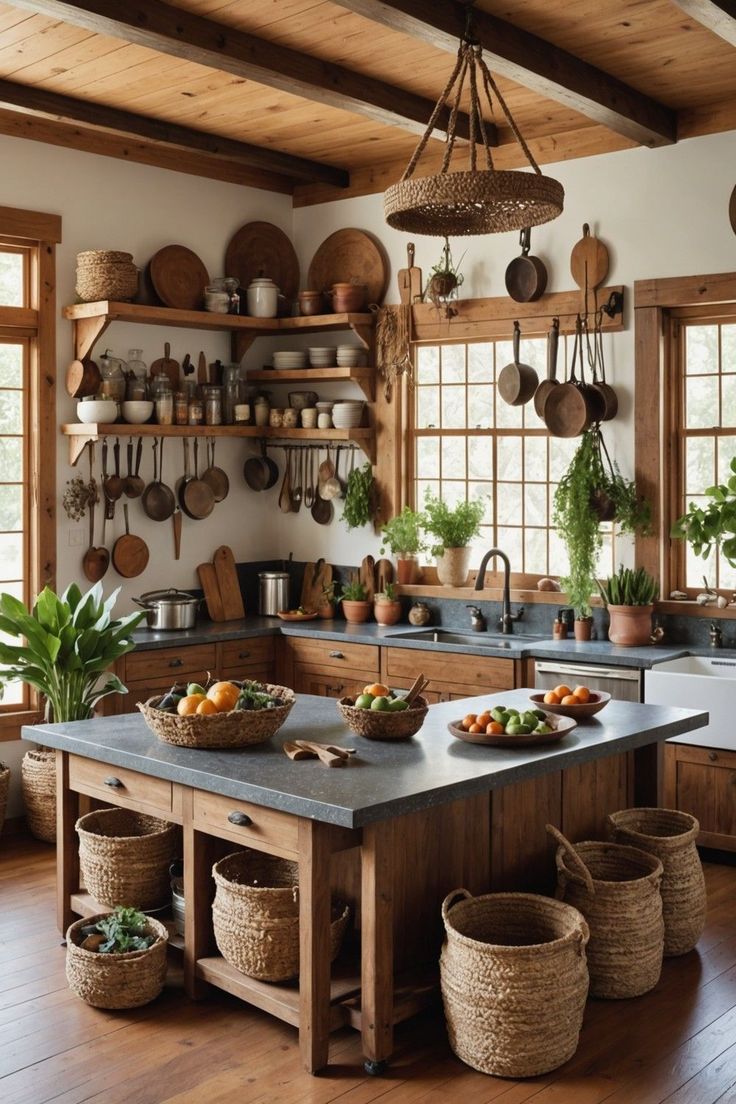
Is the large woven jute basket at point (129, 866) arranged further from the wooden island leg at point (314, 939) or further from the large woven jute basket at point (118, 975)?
the wooden island leg at point (314, 939)

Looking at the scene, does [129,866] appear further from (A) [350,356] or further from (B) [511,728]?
(A) [350,356]

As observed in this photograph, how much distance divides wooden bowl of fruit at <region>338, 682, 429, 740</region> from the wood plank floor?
87 cm

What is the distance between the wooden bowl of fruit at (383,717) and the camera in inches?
153

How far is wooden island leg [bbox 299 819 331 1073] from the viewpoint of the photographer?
132 inches

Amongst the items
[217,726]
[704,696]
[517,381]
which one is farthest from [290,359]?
[217,726]

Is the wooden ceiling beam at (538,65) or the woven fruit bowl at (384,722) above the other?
the wooden ceiling beam at (538,65)

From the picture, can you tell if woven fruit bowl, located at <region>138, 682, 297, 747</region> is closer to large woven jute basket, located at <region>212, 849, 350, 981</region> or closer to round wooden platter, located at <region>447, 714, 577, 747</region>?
large woven jute basket, located at <region>212, 849, 350, 981</region>

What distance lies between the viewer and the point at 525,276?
6191 mm

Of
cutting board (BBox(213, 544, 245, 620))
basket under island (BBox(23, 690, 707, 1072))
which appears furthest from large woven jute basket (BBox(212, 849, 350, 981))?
cutting board (BBox(213, 544, 245, 620))

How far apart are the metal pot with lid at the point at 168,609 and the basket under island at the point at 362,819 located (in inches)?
74.2

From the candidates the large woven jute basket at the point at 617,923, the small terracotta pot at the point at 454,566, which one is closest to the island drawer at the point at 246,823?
the large woven jute basket at the point at 617,923

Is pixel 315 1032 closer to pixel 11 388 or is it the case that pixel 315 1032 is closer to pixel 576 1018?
pixel 576 1018

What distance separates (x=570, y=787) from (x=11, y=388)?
343 cm

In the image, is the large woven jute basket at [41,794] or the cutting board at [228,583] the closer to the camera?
the large woven jute basket at [41,794]
